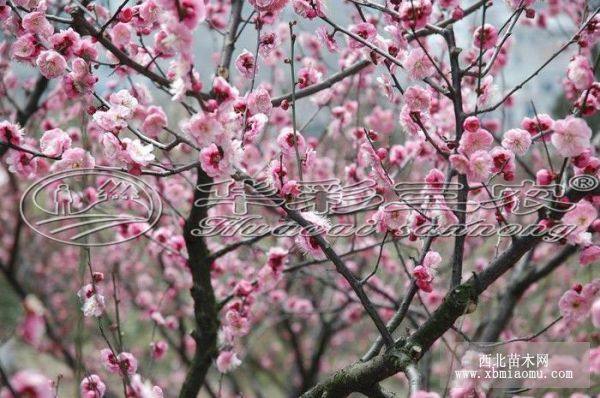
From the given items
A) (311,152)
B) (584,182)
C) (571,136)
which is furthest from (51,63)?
(584,182)

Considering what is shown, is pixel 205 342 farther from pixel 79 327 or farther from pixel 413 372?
pixel 413 372

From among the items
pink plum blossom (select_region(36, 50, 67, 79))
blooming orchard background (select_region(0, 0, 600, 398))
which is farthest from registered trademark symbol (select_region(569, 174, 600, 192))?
pink plum blossom (select_region(36, 50, 67, 79))

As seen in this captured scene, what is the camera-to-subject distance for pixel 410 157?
309cm

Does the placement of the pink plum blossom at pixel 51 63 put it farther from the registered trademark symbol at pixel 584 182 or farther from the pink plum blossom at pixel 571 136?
the registered trademark symbol at pixel 584 182

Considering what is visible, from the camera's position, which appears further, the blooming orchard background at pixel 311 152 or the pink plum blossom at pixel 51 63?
the pink plum blossom at pixel 51 63

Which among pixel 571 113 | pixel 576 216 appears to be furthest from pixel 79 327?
pixel 571 113

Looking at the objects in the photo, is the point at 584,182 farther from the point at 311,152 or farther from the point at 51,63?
the point at 51,63

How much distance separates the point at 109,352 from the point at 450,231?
4.54ft

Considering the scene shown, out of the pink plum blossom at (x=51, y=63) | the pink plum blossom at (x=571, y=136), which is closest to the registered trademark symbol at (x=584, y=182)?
the pink plum blossom at (x=571, y=136)

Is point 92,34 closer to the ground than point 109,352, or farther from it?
farther from it

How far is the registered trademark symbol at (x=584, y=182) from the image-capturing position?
1.94 metres

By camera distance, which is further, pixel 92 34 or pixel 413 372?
pixel 92 34

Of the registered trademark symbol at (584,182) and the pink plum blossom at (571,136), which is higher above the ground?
the pink plum blossom at (571,136)

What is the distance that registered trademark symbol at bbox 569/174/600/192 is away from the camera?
194cm
